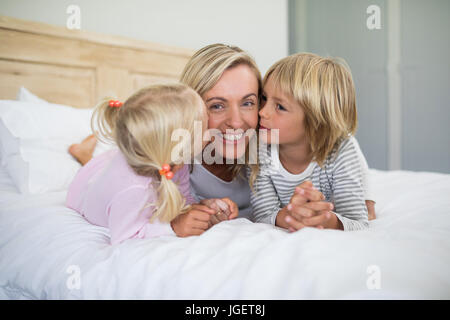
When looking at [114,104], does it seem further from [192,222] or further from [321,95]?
[321,95]

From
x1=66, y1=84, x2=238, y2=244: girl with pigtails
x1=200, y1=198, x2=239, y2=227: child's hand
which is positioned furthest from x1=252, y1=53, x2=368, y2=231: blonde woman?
x1=66, y1=84, x2=238, y2=244: girl with pigtails

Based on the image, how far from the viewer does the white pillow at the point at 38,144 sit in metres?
1.28

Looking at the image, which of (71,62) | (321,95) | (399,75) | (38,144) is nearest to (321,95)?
(321,95)

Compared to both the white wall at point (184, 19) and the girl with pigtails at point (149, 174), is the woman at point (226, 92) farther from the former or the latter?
the white wall at point (184, 19)

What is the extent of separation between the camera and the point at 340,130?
1.08 m

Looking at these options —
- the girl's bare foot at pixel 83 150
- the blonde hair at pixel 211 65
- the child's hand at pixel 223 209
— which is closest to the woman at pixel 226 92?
the blonde hair at pixel 211 65

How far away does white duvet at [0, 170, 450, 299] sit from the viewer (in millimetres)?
520

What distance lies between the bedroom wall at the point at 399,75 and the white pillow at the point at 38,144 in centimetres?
257

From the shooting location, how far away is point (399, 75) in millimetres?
3016

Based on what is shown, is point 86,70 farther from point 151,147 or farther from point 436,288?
point 436,288

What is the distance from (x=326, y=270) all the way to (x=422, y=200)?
0.84 m

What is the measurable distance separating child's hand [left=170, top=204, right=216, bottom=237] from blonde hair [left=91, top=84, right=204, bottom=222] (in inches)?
1.2

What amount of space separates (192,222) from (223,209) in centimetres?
11

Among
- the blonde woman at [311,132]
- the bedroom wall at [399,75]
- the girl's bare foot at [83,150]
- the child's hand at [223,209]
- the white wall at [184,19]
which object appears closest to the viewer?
the child's hand at [223,209]
